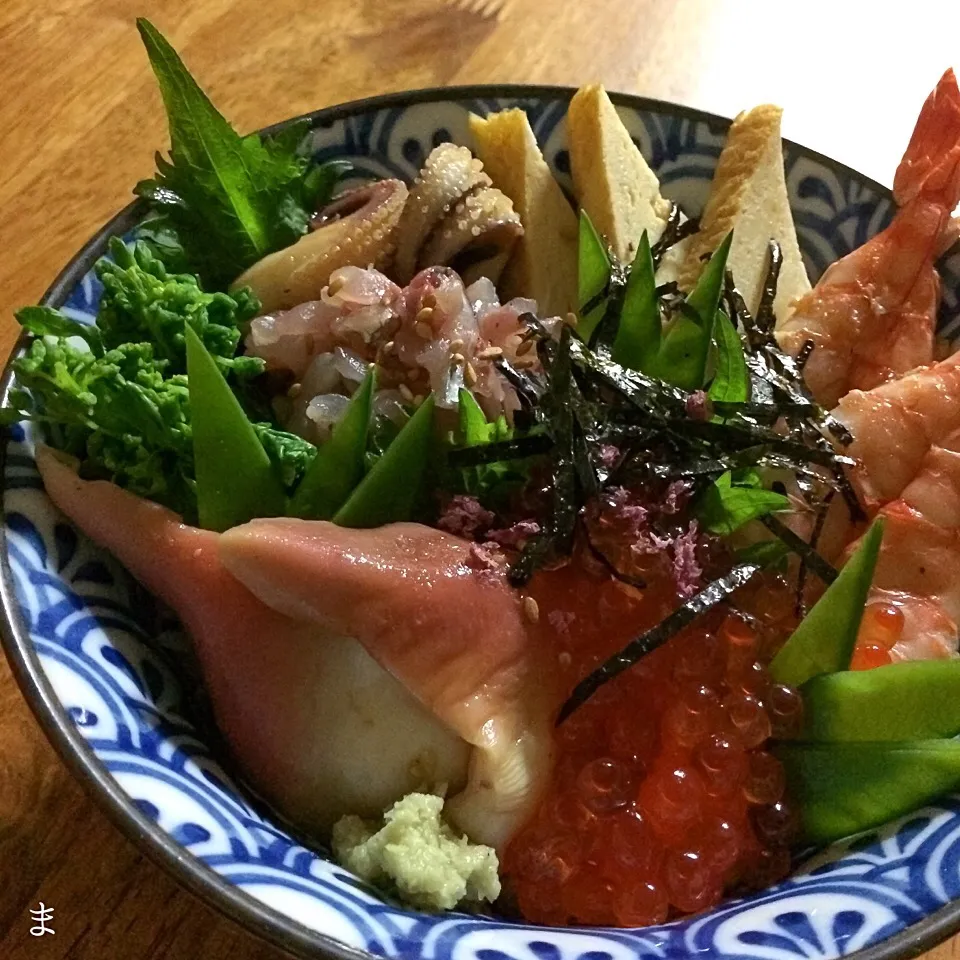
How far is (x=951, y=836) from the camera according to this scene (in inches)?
39.7

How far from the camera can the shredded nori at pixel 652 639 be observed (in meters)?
1.07

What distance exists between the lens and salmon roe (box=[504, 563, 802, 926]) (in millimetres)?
1034

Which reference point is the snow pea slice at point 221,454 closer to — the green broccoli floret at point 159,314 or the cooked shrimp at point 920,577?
the green broccoli floret at point 159,314

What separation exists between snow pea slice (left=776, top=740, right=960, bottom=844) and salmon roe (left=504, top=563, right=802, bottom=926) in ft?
0.08

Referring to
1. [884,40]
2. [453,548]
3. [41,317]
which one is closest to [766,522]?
[453,548]

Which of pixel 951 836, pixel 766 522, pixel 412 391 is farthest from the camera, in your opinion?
pixel 412 391

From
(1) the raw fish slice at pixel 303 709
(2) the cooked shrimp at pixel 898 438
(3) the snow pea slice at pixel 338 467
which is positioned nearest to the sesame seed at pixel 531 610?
(1) the raw fish slice at pixel 303 709

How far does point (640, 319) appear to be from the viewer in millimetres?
1336

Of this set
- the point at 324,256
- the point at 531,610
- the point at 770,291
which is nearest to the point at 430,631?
the point at 531,610

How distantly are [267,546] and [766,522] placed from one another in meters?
0.58

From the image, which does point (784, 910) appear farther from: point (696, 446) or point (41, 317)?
point (41, 317)

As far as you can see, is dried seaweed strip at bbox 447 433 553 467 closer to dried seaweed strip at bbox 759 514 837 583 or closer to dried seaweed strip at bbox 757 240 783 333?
dried seaweed strip at bbox 759 514 837 583

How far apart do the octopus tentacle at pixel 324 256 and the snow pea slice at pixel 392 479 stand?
0.34 m

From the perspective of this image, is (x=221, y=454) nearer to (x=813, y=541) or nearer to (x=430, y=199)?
(x=430, y=199)
